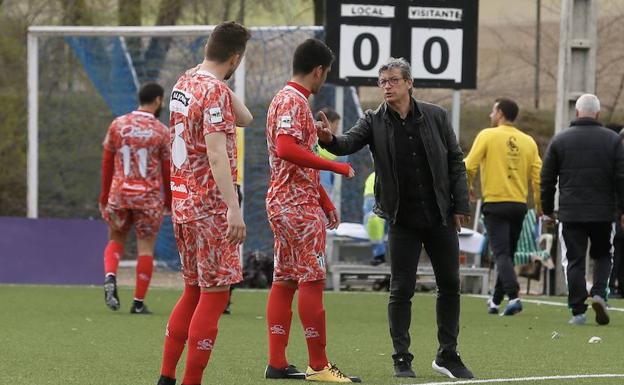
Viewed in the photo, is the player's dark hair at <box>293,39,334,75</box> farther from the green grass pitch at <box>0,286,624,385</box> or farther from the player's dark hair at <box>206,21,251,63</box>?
the green grass pitch at <box>0,286,624,385</box>

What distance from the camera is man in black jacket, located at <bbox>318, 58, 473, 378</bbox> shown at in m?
9.04

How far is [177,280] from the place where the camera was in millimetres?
20656

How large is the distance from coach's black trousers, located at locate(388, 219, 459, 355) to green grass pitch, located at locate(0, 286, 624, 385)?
290 mm

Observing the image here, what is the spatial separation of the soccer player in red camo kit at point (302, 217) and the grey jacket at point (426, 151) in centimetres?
27

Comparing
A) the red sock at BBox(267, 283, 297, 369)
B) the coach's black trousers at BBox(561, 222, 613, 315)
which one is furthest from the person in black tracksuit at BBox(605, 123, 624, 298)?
the red sock at BBox(267, 283, 297, 369)

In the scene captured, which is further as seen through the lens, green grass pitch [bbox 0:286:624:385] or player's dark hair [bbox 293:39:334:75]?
green grass pitch [bbox 0:286:624:385]

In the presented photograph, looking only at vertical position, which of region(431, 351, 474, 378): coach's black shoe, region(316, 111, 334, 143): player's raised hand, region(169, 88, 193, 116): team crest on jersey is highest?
region(169, 88, 193, 116): team crest on jersey

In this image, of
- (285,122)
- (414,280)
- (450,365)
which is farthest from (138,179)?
(450,365)

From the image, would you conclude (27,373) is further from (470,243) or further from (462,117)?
(462,117)

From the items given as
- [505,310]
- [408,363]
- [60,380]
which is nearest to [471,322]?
[505,310]

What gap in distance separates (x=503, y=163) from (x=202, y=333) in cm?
741

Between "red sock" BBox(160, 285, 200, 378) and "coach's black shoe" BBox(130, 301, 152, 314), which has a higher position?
"red sock" BBox(160, 285, 200, 378)

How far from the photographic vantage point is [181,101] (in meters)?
7.58

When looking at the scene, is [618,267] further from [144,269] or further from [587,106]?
[144,269]
